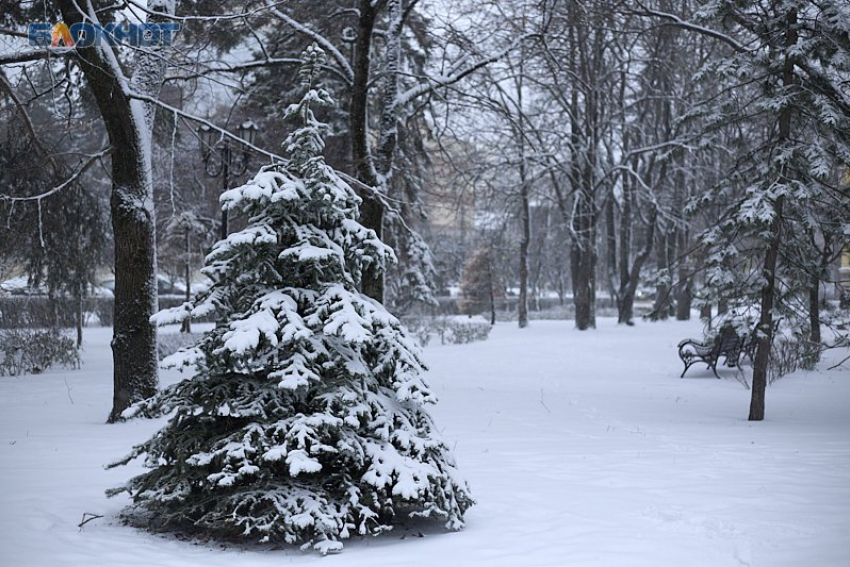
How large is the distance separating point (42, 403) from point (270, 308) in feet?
27.4

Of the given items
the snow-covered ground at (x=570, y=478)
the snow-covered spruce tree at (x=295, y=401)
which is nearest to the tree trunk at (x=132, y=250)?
the snow-covered ground at (x=570, y=478)

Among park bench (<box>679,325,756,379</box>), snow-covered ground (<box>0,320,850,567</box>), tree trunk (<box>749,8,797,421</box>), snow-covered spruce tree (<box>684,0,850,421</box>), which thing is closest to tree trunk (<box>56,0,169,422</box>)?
snow-covered ground (<box>0,320,850,567</box>)

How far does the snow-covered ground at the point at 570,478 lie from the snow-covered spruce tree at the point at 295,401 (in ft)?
0.87

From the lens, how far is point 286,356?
477 cm

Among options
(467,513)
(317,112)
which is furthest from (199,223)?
(467,513)

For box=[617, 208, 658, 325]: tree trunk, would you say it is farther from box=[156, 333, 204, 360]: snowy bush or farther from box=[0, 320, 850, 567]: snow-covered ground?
box=[156, 333, 204, 360]: snowy bush

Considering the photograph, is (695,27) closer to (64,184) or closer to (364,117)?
(364,117)

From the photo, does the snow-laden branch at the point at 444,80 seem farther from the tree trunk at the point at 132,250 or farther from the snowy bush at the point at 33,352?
the snowy bush at the point at 33,352

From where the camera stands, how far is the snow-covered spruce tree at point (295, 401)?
4.48 m

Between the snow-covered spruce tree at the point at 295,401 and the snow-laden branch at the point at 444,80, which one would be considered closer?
the snow-covered spruce tree at the point at 295,401

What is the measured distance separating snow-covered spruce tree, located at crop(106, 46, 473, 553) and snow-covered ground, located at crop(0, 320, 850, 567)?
10.4 inches

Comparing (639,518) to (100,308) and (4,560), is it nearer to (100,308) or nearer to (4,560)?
(4,560)

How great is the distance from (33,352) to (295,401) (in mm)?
13199

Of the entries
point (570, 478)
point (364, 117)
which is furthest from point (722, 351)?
point (570, 478)
